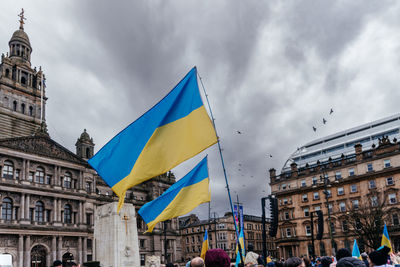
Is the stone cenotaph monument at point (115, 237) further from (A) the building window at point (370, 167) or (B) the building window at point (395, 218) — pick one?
(A) the building window at point (370, 167)

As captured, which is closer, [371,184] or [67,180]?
[67,180]

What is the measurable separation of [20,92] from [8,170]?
15.6 m

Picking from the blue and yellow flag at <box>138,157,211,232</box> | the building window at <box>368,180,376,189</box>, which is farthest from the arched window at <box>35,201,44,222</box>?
the building window at <box>368,180,376,189</box>

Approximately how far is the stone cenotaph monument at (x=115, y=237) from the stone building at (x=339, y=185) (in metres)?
29.7

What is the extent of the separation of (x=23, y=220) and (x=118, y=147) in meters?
40.9

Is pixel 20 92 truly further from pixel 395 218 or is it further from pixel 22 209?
pixel 395 218

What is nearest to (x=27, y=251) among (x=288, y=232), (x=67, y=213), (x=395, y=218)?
(x=67, y=213)

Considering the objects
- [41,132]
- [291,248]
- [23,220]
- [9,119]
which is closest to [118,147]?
[23,220]

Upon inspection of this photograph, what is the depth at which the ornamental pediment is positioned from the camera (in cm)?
4672

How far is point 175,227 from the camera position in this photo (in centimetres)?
6862

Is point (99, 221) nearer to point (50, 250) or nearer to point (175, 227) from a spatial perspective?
point (50, 250)

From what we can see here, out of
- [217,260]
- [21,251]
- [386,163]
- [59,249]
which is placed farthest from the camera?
[386,163]

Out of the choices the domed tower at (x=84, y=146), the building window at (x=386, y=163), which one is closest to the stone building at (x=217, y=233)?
the domed tower at (x=84, y=146)

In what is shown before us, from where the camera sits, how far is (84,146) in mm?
59750
